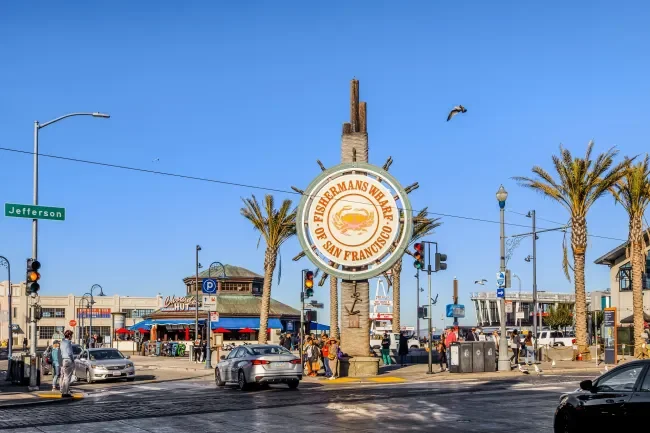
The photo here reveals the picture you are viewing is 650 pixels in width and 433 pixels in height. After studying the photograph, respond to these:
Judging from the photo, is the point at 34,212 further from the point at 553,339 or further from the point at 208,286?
the point at 553,339

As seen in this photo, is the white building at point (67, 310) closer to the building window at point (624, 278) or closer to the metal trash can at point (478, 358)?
the building window at point (624, 278)

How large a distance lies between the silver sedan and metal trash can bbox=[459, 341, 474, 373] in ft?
31.3

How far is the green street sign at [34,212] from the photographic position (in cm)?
2610

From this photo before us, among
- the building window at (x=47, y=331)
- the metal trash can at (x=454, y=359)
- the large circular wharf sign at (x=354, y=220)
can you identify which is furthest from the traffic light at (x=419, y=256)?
the building window at (x=47, y=331)

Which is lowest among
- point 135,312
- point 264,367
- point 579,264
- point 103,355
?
point 135,312

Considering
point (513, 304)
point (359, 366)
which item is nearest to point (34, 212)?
point (359, 366)

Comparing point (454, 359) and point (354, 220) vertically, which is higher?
point (354, 220)

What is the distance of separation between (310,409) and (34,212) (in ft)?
40.5

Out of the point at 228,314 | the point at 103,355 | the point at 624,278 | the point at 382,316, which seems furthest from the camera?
the point at 382,316

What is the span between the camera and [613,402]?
38.1 feet

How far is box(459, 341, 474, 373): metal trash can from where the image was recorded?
33.9 m

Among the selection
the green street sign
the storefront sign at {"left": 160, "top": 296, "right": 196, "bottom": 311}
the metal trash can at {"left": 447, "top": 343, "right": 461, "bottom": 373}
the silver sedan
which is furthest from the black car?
the storefront sign at {"left": 160, "top": 296, "right": 196, "bottom": 311}

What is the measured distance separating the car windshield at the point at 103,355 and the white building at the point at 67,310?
79101 mm

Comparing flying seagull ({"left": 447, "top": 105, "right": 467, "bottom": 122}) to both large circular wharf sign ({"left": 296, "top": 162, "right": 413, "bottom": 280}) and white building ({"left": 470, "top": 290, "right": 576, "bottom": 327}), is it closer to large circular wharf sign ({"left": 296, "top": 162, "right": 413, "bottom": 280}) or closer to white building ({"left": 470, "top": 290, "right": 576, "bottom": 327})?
large circular wharf sign ({"left": 296, "top": 162, "right": 413, "bottom": 280})
